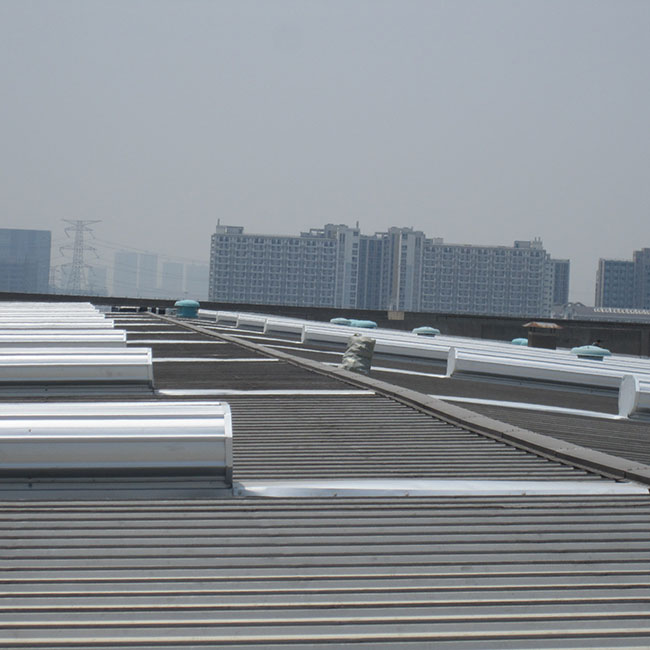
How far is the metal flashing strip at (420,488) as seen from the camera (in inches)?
265

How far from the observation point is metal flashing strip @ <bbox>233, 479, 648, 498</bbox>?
22.1ft

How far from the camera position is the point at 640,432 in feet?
45.2

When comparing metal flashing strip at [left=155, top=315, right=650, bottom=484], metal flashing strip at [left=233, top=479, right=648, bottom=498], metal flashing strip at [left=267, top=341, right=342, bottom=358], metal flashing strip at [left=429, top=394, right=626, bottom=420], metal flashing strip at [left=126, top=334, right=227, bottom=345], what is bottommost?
metal flashing strip at [left=429, top=394, right=626, bottom=420]

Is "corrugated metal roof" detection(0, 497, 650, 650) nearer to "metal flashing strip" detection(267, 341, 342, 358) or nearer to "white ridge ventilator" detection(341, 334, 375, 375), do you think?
"white ridge ventilator" detection(341, 334, 375, 375)

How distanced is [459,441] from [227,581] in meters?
4.56

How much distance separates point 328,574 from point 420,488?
6.24 feet

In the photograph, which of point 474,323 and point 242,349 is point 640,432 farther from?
point 474,323

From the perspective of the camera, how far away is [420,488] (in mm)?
6902

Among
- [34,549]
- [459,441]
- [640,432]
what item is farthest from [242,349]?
[34,549]

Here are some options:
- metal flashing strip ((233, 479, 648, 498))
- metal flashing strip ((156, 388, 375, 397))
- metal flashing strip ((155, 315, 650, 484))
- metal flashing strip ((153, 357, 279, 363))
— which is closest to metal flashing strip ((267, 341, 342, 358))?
metal flashing strip ((153, 357, 279, 363))

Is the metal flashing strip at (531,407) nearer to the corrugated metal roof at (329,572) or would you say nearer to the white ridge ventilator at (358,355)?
the white ridge ventilator at (358,355)

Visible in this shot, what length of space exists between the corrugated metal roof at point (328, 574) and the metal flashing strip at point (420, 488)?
0.24 metres

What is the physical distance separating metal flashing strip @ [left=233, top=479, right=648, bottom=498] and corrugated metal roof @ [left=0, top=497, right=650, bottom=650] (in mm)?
235

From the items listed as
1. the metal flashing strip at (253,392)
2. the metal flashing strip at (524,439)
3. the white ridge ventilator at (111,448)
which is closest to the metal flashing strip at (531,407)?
the metal flashing strip at (524,439)
